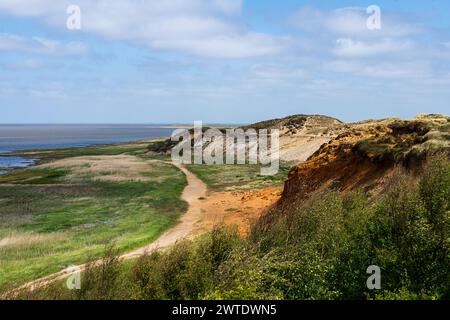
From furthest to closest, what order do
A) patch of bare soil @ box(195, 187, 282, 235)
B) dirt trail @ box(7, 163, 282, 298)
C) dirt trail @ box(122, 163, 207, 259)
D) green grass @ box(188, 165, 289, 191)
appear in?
1. green grass @ box(188, 165, 289, 191)
2. patch of bare soil @ box(195, 187, 282, 235)
3. dirt trail @ box(7, 163, 282, 298)
4. dirt trail @ box(122, 163, 207, 259)

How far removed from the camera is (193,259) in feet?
49.5

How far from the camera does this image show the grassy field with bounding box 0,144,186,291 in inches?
994

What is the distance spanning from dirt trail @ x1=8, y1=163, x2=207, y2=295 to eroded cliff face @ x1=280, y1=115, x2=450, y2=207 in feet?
23.4

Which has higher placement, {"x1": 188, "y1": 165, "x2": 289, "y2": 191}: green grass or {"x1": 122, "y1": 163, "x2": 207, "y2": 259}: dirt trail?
{"x1": 188, "y1": 165, "x2": 289, "y2": 191}: green grass

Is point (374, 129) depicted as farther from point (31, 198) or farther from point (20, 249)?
point (31, 198)

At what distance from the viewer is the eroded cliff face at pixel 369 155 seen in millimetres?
27062

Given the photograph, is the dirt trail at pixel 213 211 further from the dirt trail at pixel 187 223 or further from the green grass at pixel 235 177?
the green grass at pixel 235 177

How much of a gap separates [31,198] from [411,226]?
40659 mm

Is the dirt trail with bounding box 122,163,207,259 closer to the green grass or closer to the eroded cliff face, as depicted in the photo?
the green grass

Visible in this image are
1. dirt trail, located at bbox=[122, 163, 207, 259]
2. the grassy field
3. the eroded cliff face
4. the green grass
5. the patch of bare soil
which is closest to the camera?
the grassy field

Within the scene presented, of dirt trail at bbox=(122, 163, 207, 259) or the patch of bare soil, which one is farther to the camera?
the patch of bare soil

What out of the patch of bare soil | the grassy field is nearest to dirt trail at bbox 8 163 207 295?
the patch of bare soil

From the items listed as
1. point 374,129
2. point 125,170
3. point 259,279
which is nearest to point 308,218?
point 259,279
